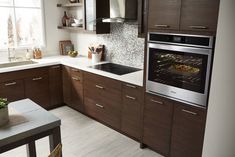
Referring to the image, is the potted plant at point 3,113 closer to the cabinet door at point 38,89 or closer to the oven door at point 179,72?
the oven door at point 179,72

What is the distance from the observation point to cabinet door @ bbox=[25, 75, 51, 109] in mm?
3590

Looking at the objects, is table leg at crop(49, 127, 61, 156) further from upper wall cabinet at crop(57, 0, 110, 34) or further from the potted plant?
upper wall cabinet at crop(57, 0, 110, 34)

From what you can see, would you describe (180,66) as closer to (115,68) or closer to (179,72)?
(179,72)

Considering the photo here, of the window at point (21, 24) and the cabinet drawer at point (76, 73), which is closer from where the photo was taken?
the cabinet drawer at point (76, 73)

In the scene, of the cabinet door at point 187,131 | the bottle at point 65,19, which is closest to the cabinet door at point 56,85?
the bottle at point 65,19

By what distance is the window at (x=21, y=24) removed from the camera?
12.2ft

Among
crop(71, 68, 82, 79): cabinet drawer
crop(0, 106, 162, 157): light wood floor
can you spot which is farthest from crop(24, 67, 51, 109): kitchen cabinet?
crop(0, 106, 162, 157): light wood floor

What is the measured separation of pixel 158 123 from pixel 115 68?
1.22 m

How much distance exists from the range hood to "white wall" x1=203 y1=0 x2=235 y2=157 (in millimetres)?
1517

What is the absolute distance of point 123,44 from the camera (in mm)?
3512

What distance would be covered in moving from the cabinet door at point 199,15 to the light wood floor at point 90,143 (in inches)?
63.3

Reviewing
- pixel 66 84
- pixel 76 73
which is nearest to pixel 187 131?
pixel 76 73

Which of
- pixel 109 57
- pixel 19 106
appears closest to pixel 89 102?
pixel 109 57

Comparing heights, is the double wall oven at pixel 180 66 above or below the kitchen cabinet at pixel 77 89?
above
